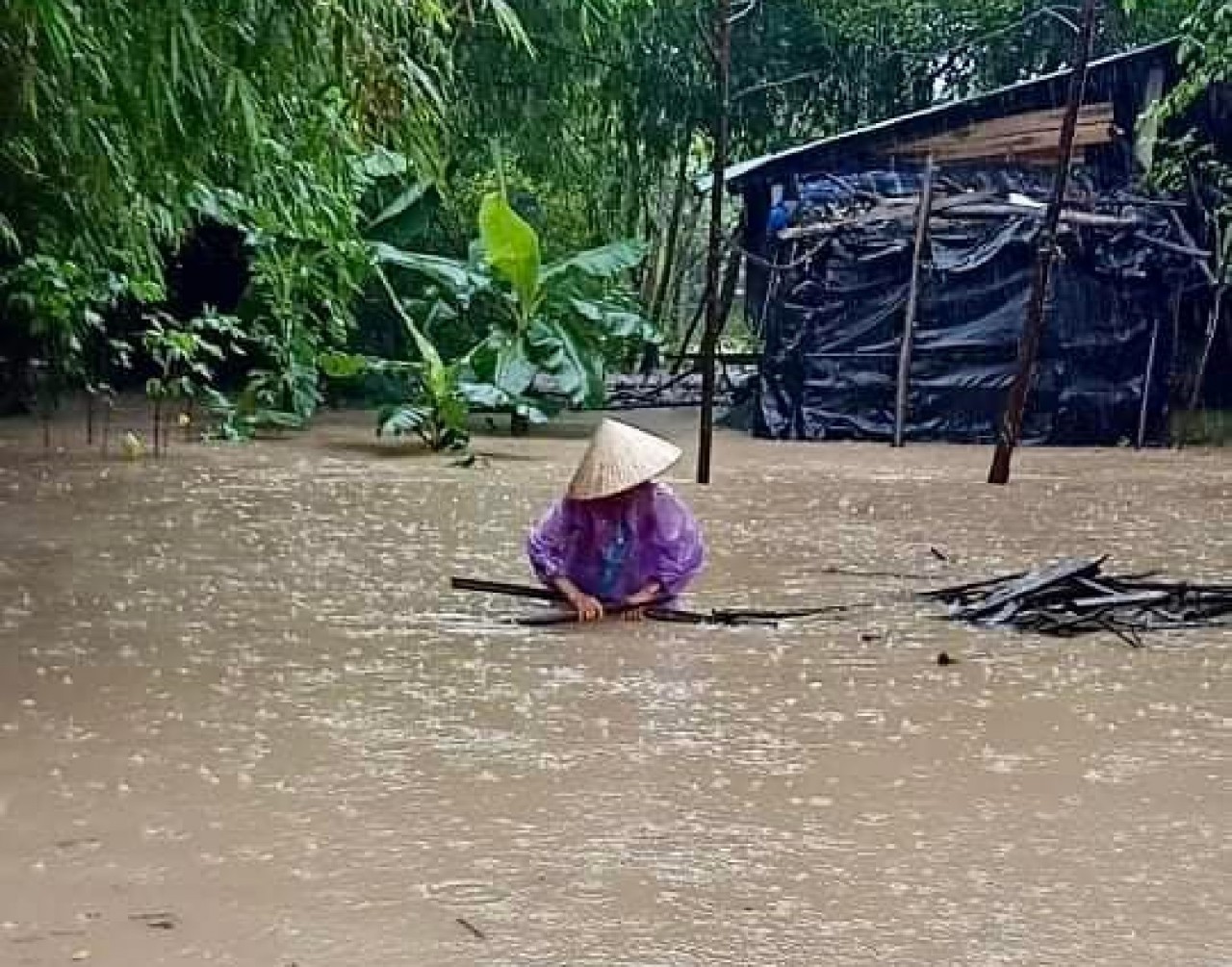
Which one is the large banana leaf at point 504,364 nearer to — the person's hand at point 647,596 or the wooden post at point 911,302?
the wooden post at point 911,302

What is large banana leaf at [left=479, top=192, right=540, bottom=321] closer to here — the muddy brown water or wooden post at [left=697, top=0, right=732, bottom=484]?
wooden post at [left=697, top=0, right=732, bottom=484]

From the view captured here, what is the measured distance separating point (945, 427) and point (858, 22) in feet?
21.6

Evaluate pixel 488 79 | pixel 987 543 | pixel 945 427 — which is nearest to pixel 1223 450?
pixel 945 427

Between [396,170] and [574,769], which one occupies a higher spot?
[396,170]

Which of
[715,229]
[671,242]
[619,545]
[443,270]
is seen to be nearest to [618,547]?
[619,545]

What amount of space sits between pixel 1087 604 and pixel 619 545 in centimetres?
174

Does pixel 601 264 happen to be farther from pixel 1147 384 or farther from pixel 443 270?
pixel 1147 384

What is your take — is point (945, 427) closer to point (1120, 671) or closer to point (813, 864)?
point (1120, 671)

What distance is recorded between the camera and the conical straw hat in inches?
265

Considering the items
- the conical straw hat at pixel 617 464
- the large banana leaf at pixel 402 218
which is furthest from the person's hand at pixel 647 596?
the large banana leaf at pixel 402 218

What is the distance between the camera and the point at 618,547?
702 cm

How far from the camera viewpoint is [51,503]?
33.5 feet

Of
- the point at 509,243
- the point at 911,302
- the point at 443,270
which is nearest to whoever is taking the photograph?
the point at 509,243

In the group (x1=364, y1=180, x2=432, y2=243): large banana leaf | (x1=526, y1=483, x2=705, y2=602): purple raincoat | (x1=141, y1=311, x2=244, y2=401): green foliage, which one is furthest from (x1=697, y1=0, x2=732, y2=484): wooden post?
(x1=364, y1=180, x2=432, y2=243): large banana leaf
